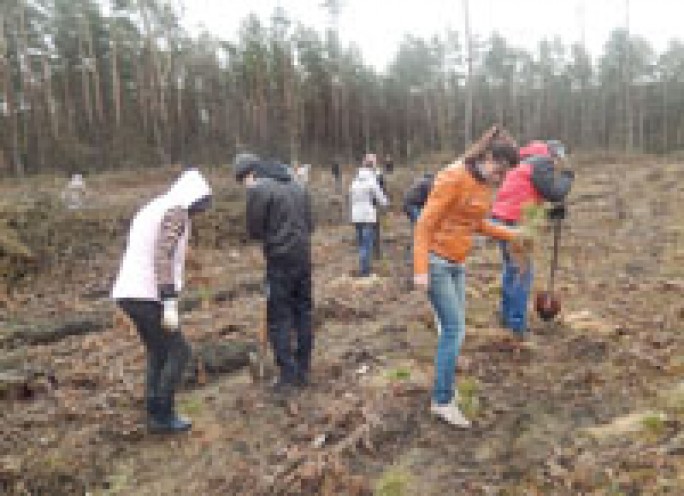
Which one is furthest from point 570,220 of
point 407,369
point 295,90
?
point 295,90

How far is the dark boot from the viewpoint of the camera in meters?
4.05

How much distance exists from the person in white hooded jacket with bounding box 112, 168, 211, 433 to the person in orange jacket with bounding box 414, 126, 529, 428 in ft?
4.97

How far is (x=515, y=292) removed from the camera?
5547 millimetres

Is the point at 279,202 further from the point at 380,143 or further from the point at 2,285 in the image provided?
the point at 380,143

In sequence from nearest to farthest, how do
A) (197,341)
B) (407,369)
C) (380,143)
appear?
(407,369), (197,341), (380,143)

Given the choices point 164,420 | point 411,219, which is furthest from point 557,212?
point 164,420

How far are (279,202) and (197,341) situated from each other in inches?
91.9

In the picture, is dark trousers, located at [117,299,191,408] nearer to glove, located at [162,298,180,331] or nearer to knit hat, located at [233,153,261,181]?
glove, located at [162,298,180,331]

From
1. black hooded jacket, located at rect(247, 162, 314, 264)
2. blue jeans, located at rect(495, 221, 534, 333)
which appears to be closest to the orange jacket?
black hooded jacket, located at rect(247, 162, 314, 264)

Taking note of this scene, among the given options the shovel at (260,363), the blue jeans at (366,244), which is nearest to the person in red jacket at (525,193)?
the shovel at (260,363)

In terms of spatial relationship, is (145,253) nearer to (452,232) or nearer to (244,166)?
(244,166)

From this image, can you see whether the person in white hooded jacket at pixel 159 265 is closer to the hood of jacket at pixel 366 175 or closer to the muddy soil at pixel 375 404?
A: the muddy soil at pixel 375 404

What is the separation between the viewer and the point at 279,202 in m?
4.49

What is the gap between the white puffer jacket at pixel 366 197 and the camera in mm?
9203
